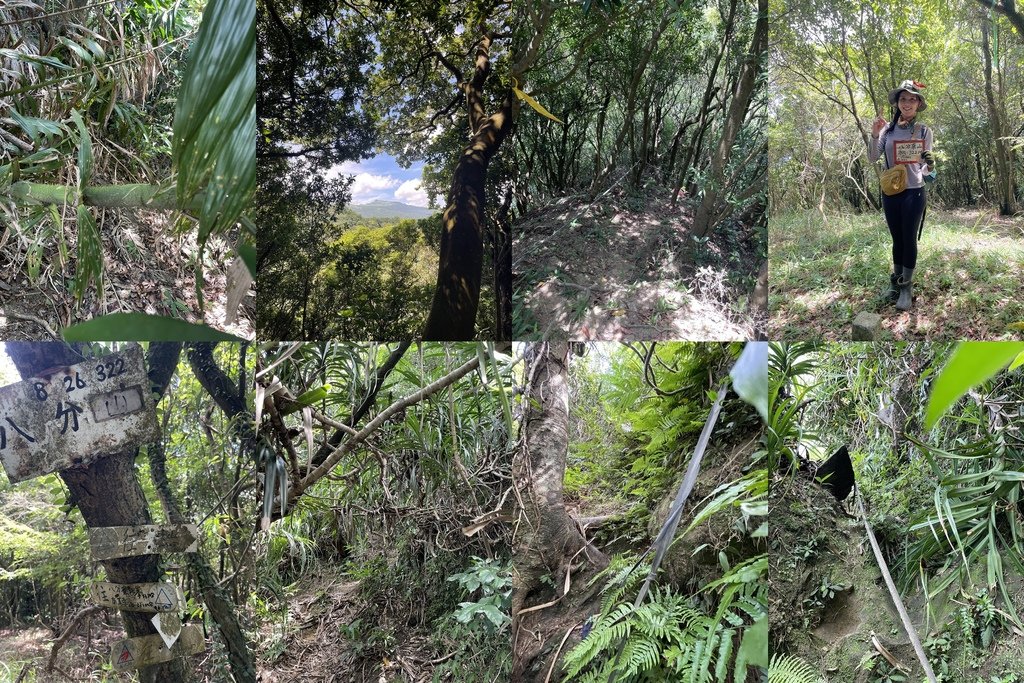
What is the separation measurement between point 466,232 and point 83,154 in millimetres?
673

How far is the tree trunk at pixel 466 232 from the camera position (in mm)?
1328

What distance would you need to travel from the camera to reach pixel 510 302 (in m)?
1.32

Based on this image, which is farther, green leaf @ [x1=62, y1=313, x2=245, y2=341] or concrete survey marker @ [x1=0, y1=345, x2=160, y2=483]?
concrete survey marker @ [x1=0, y1=345, x2=160, y2=483]

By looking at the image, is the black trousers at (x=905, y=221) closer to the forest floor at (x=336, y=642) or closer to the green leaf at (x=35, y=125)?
the forest floor at (x=336, y=642)

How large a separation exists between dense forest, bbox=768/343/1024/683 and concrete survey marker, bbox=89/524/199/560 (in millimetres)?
1141

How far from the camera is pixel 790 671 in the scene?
1.33 metres

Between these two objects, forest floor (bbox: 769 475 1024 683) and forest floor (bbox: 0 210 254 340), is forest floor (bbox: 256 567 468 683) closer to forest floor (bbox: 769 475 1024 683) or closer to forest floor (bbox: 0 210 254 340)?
forest floor (bbox: 0 210 254 340)

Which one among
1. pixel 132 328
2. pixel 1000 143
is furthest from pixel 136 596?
pixel 1000 143

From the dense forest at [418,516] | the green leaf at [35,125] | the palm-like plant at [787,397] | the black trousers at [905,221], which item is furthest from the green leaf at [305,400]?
the black trousers at [905,221]

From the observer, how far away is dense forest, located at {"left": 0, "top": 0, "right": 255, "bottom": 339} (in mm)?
1206

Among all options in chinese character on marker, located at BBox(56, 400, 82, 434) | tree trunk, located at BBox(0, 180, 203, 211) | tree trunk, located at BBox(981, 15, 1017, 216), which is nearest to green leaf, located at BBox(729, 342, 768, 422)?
tree trunk, located at BBox(981, 15, 1017, 216)

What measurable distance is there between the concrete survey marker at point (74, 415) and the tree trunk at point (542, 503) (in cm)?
74

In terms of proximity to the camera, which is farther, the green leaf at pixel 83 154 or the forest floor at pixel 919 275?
the forest floor at pixel 919 275

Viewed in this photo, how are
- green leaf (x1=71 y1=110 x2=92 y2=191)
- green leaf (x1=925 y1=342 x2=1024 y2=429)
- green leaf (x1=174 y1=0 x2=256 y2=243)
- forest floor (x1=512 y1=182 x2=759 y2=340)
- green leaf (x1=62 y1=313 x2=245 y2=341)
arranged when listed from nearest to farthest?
1. green leaf (x1=925 y1=342 x2=1024 y2=429)
2. green leaf (x1=62 y1=313 x2=245 y2=341)
3. green leaf (x1=174 y1=0 x2=256 y2=243)
4. green leaf (x1=71 y1=110 x2=92 y2=191)
5. forest floor (x1=512 y1=182 x2=759 y2=340)
